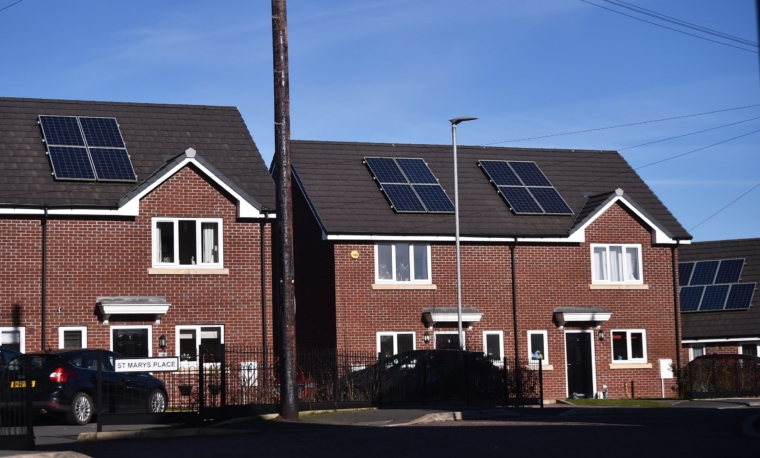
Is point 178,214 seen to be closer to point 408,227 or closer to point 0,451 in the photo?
point 408,227

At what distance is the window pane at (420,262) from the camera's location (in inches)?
1310

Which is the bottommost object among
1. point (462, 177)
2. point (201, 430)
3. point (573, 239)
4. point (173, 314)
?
point (201, 430)

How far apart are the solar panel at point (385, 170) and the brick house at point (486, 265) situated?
0.15ft

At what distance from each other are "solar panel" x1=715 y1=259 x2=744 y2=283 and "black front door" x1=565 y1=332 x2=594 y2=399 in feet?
38.4

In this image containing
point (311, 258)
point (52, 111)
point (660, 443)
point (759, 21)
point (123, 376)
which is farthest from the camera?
point (311, 258)

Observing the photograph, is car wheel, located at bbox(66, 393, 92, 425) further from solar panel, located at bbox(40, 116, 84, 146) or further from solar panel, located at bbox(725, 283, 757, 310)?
solar panel, located at bbox(725, 283, 757, 310)

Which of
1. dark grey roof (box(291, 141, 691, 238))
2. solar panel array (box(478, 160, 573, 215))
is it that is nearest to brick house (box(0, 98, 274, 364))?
dark grey roof (box(291, 141, 691, 238))

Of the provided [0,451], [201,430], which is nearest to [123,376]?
[201,430]

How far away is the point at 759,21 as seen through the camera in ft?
20.2

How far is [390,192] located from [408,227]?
5.51ft

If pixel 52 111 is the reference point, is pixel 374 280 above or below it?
below

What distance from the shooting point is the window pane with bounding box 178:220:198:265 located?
29109mm

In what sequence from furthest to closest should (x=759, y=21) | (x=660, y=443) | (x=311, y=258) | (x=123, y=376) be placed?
(x=311, y=258), (x=123, y=376), (x=660, y=443), (x=759, y=21)

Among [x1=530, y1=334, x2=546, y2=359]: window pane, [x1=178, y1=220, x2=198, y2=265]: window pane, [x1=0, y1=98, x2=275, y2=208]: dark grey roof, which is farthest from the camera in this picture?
[x1=530, y1=334, x2=546, y2=359]: window pane
